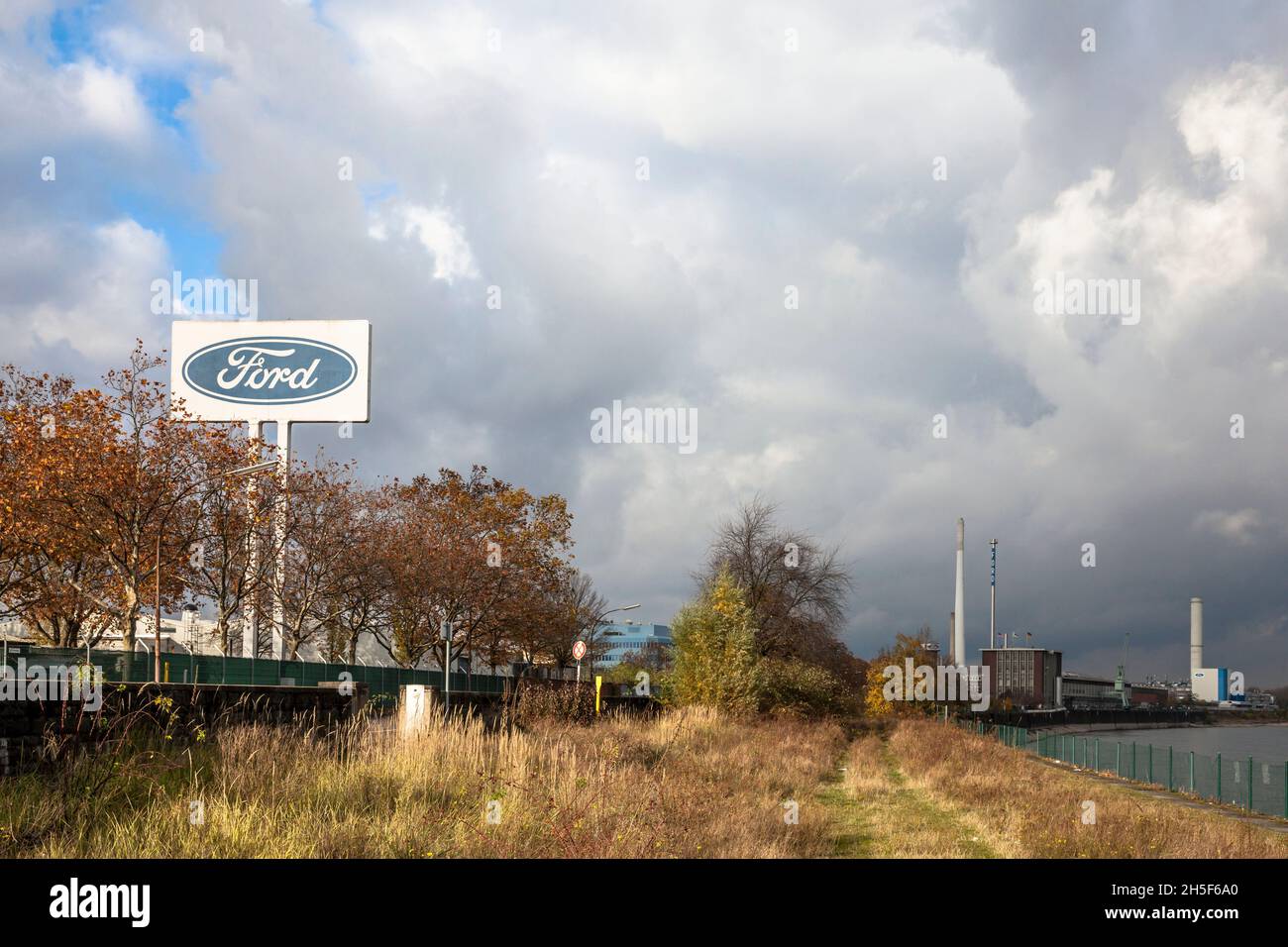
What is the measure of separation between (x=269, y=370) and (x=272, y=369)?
0.13 m

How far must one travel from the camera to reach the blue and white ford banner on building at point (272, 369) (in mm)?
45562

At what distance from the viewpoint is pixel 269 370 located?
4603 centimetres

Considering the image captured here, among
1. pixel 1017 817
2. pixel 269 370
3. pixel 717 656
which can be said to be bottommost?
pixel 717 656

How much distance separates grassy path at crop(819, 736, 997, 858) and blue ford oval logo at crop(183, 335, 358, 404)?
94.2 ft

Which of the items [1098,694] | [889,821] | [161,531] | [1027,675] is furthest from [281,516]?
[1098,694]

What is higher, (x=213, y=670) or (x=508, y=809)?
(x=508, y=809)

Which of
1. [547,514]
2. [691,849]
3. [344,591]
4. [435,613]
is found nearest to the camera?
[691,849]

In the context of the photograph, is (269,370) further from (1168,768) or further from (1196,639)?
(1196,639)

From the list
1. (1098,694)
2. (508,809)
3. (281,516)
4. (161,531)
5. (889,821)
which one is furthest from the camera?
(1098,694)
